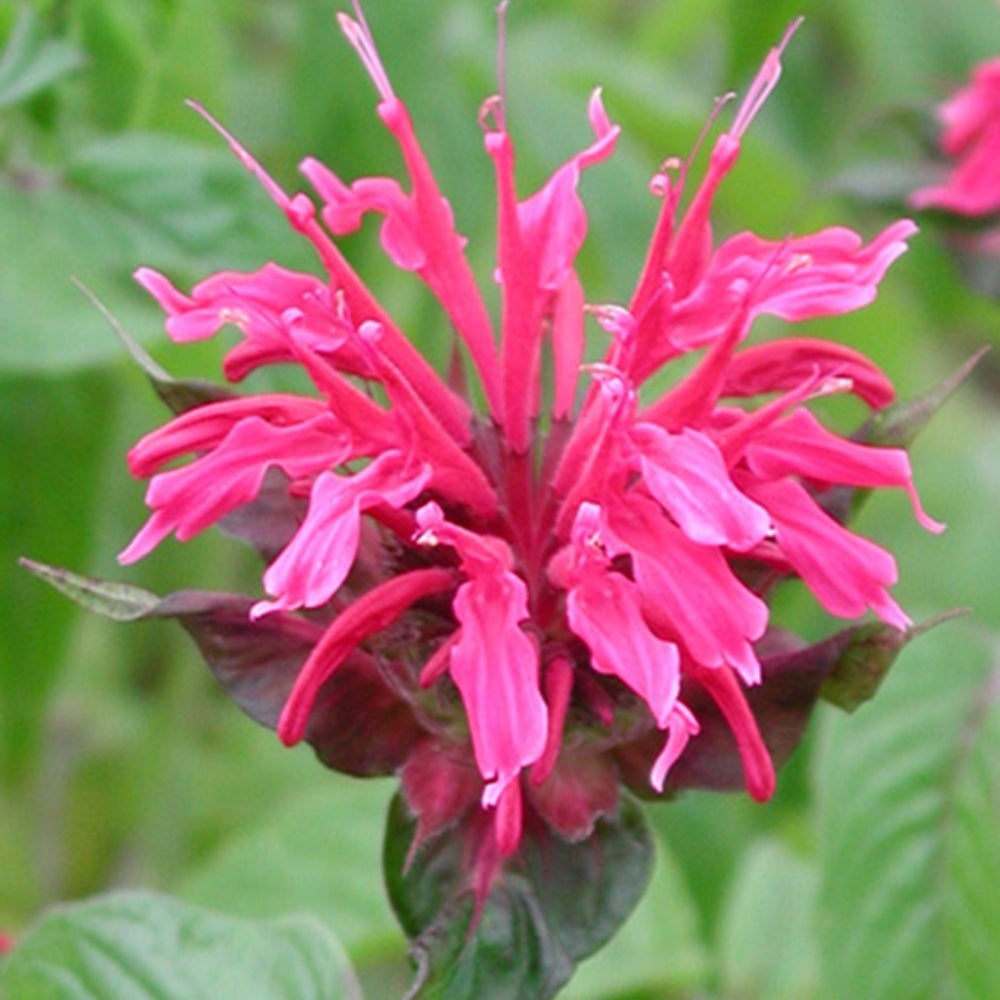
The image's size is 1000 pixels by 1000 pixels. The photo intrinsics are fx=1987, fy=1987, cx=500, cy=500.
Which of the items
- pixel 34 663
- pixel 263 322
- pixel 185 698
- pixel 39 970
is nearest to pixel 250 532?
pixel 263 322

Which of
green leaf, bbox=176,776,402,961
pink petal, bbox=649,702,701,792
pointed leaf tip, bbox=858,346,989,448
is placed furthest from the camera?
green leaf, bbox=176,776,402,961

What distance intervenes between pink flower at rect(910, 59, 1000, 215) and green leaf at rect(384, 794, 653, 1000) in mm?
513

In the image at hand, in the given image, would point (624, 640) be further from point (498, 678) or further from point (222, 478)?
point (222, 478)

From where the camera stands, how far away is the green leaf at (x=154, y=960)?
0.75m

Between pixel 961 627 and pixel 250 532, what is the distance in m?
0.41

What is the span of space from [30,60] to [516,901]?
40 centimetres

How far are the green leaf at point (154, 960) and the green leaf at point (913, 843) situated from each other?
0.77 feet

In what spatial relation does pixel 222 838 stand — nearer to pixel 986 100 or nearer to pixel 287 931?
pixel 287 931

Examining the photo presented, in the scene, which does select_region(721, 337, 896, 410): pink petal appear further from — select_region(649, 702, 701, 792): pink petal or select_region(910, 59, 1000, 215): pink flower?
select_region(910, 59, 1000, 215): pink flower

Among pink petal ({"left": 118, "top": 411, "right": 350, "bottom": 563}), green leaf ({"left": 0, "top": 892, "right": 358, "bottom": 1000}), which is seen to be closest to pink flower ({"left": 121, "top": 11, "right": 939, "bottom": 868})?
pink petal ({"left": 118, "top": 411, "right": 350, "bottom": 563})

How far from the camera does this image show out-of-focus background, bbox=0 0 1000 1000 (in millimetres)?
879

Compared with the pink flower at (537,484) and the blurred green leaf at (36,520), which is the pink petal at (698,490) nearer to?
the pink flower at (537,484)

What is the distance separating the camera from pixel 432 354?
119 centimetres

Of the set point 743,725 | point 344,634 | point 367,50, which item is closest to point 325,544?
point 344,634
